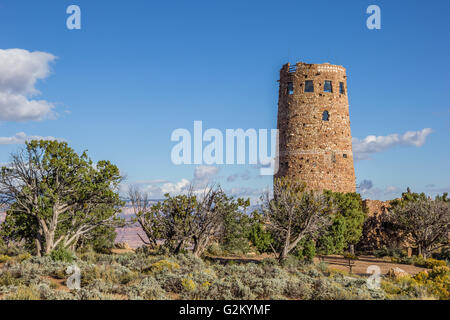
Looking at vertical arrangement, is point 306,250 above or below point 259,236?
below

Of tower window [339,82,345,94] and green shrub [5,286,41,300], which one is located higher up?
tower window [339,82,345,94]

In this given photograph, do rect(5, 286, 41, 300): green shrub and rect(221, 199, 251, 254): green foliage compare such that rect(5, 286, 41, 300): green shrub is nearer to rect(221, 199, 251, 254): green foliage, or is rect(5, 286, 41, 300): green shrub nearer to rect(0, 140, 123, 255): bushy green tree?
rect(0, 140, 123, 255): bushy green tree

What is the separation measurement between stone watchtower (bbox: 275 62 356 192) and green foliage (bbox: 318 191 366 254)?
2914mm

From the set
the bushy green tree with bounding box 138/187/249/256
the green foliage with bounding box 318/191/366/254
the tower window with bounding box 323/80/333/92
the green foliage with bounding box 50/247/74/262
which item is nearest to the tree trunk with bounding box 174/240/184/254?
the bushy green tree with bounding box 138/187/249/256

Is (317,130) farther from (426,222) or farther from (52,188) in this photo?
(52,188)

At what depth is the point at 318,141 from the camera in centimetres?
4250

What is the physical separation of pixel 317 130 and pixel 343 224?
13.2 metres

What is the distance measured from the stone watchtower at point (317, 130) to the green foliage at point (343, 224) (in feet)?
9.56

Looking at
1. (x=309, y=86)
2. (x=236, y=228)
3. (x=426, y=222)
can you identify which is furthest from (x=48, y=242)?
(x=309, y=86)

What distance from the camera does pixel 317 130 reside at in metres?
42.6

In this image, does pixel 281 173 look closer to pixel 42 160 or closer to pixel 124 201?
pixel 124 201

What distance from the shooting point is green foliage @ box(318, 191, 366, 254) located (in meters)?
30.8
